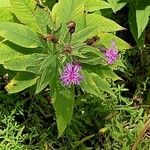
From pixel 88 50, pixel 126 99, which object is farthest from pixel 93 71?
pixel 126 99

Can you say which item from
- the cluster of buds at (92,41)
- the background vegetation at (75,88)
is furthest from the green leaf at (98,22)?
the cluster of buds at (92,41)

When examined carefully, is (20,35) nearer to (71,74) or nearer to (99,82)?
(71,74)

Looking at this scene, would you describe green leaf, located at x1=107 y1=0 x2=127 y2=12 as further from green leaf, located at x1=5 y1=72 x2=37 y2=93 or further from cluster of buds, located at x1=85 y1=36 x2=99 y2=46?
green leaf, located at x1=5 y1=72 x2=37 y2=93

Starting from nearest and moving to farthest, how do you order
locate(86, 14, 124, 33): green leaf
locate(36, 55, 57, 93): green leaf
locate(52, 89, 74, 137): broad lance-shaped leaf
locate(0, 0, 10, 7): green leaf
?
locate(36, 55, 57, 93): green leaf < locate(52, 89, 74, 137): broad lance-shaped leaf < locate(86, 14, 124, 33): green leaf < locate(0, 0, 10, 7): green leaf

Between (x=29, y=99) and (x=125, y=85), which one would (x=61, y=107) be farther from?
(x=125, y=85)

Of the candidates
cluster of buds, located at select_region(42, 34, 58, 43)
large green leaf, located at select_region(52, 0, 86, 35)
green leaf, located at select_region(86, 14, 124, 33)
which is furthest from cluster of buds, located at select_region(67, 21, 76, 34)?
green leaf, located at select_region(86, 14, 124, 33)

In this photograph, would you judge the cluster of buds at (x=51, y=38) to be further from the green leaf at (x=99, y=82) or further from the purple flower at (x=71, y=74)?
the green leaf at (x=99, y=82)
